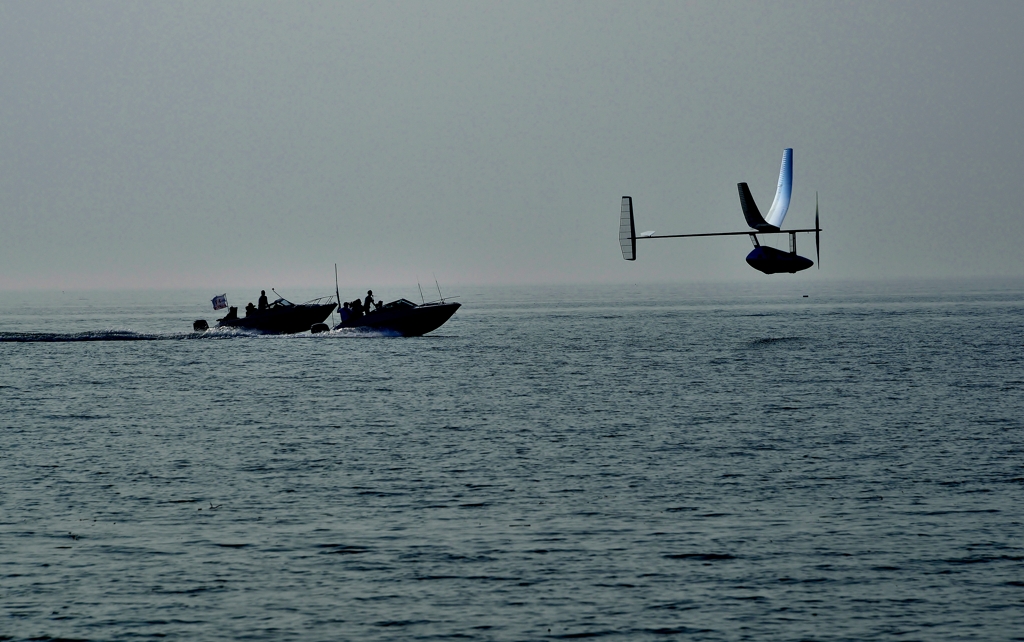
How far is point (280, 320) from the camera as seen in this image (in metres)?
91.1

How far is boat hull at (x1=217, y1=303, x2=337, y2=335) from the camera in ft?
298

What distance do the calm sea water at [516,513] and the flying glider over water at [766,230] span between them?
4564 centimetres

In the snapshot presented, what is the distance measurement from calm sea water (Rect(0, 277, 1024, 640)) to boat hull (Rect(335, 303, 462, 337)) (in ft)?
114

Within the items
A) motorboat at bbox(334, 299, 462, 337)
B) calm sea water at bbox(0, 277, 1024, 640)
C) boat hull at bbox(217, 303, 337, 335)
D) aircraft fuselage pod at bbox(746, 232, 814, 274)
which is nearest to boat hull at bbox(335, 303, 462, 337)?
motorboat at bbox(334, 299, 462, 337)

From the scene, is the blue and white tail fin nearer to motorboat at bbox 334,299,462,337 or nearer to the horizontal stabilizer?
the horizontal stabilizer

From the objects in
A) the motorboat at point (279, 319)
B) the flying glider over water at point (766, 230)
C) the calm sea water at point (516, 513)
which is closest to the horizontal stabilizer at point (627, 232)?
the flying glider over water at point (766, 230)

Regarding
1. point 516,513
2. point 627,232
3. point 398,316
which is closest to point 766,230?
point 627,232

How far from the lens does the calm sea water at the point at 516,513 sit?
52.2 ft

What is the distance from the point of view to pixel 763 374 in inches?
2445

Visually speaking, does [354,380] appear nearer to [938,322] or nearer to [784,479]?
[784,479]

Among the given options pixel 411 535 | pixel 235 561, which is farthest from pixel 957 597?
pixel 235 561

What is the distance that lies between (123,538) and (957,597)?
13.6 metres

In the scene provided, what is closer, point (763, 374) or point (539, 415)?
point (539, 415)

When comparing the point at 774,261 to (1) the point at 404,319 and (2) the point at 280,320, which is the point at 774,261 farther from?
(2) the point at 280,320
